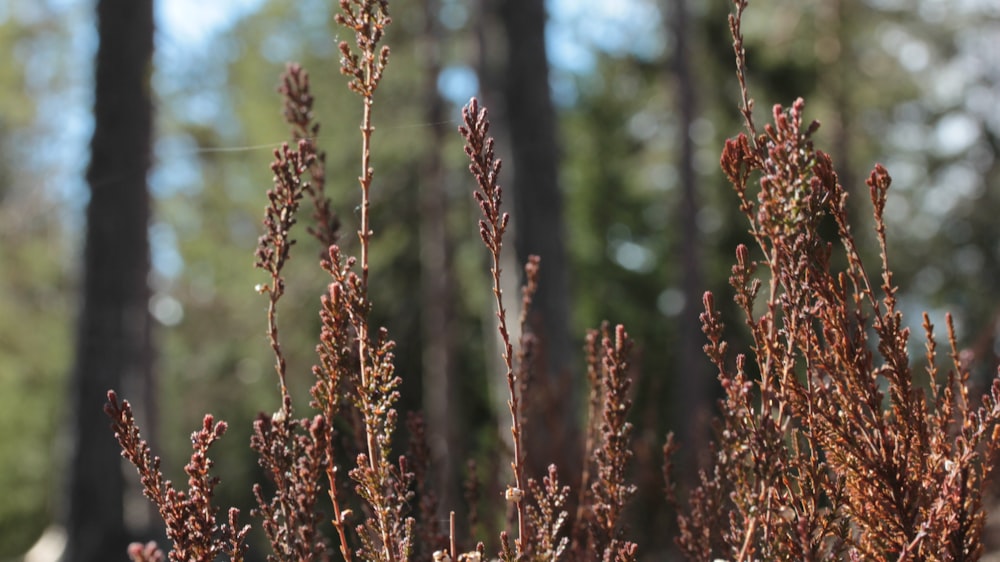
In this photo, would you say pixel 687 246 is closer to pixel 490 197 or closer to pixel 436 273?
pixel 436 273

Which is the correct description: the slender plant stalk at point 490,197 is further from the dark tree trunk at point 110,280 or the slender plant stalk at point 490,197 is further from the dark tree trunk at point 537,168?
the dark tree trunk at point 110,280

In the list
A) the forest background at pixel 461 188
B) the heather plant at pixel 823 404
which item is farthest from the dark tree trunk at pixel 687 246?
the heather plant at pixel 823 404

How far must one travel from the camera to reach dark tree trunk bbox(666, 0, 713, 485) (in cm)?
1370

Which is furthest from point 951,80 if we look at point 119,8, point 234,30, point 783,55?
point 119,8

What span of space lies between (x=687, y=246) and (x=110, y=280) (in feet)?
30.0

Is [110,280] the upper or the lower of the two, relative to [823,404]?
upper

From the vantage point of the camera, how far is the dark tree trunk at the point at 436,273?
43.3ft

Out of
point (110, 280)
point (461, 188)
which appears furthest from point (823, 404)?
point (461, 188)

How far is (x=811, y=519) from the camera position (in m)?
1.85

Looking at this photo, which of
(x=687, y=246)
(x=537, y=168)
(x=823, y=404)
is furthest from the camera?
(x=687, y=246)

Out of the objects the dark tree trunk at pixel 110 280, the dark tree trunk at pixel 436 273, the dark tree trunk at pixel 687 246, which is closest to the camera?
the dark tree trunk at pixel 110 280

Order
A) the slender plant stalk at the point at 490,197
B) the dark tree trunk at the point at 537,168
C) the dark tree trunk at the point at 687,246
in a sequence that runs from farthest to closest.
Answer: the dark tree trunk at the point at 687,246
the dark tree trunk at the point at 537,168
the slender plant stalk at the point at 490,197

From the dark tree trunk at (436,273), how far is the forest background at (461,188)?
0.19 feet

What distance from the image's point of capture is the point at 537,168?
7.21 m
